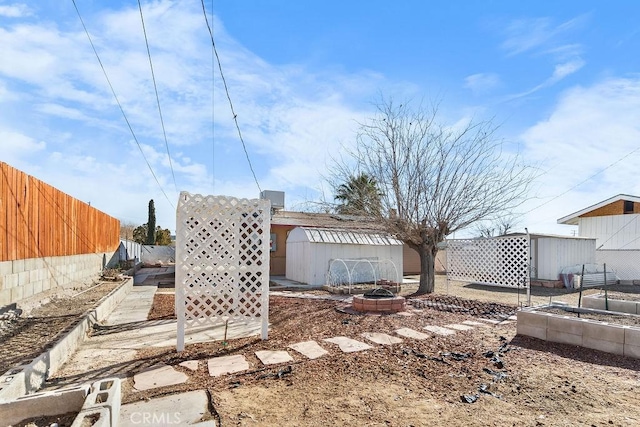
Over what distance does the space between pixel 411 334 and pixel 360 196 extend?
567 centimetres

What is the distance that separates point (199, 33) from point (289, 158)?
18.6 feet

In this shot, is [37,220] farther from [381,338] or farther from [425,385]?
[425,385]

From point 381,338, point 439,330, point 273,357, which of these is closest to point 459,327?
point 439,330

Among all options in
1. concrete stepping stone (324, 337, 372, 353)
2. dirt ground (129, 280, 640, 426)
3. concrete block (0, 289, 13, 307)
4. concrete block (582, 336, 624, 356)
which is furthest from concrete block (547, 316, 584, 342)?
concrete block (0, 289, 13, 307)

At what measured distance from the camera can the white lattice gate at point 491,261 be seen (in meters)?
9.90

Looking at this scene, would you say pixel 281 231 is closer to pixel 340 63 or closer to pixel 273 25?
pixel 340 63

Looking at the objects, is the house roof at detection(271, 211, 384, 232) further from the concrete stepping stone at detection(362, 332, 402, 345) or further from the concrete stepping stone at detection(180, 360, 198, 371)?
the concrete stepping stone at detection(180, 360, 198, 371)

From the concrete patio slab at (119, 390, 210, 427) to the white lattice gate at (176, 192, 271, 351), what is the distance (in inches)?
64.9

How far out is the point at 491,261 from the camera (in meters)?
10.8

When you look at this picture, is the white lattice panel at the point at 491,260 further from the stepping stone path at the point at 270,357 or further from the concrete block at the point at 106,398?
the concrete block at the point at 106,398

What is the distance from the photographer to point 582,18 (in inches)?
319

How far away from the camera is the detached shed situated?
13156mm

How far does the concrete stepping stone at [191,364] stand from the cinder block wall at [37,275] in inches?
125

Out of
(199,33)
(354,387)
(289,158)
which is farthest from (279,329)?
(289,158)
